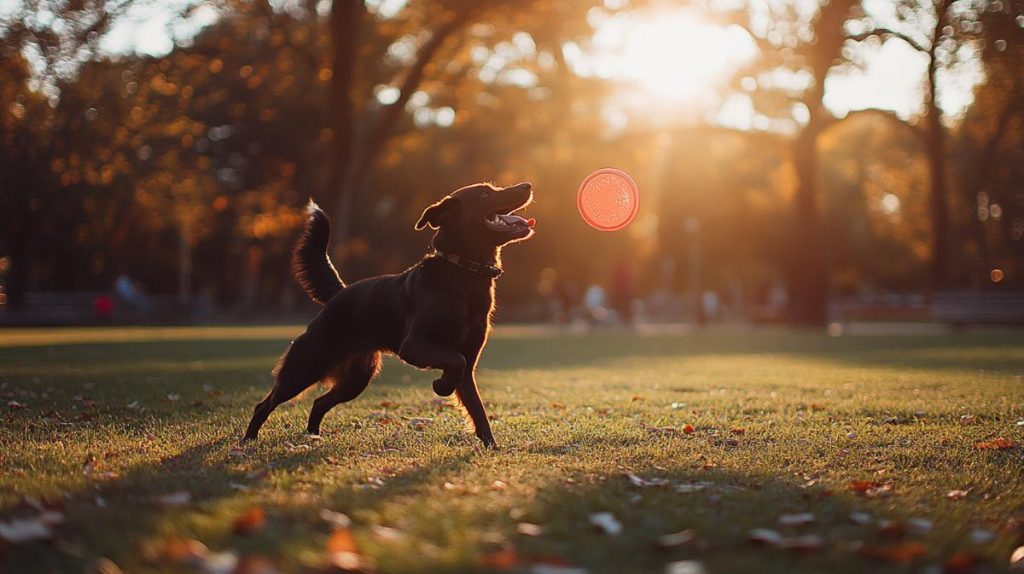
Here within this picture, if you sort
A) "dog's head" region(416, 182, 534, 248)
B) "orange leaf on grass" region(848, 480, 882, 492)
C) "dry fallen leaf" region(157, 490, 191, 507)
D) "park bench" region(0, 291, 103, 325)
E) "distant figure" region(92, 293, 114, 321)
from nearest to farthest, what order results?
"dry fallen leaf" region(157, 490, 191, 507)
"orange leaf on grass" region(848, 480, 882, 492)
"dog's head" region(416, 182, 534, 248)
"distant figure" region(92, 293, 114, 321)
"park bench" region(0, 291, 103, 325)

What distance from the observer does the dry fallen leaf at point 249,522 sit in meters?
3.63

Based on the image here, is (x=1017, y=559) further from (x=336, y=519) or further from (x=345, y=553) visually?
(x=336, y=519)

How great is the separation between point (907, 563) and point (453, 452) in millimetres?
3075

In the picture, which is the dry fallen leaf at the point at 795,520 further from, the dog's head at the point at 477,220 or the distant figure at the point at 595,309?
the distant figure at the point at 595,309

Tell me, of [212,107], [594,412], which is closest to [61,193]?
[212,107]

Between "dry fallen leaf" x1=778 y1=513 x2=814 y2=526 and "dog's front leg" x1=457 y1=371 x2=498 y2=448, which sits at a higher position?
"dog's front leg" x1=457 y1=371 x2=498 y2=448

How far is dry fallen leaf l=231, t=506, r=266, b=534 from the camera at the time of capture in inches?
143

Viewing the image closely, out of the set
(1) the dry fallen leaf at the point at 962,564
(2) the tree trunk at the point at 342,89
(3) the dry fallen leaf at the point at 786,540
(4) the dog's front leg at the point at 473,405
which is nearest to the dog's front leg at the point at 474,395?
(4) the dog's front leg at the point at 473,405

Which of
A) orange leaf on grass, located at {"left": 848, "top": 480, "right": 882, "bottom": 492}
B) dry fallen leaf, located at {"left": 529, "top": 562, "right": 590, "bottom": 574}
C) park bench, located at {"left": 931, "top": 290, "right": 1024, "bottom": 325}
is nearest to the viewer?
dry fallen leaf, located at {"left": 529, "top": 562, "right": 590, "bottom": 574}

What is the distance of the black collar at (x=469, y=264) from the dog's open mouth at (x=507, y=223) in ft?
1.06

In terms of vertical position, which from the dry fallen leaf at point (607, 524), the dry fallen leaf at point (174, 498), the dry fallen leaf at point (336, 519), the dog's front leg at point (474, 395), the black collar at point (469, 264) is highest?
the black collar at point (469, 264)

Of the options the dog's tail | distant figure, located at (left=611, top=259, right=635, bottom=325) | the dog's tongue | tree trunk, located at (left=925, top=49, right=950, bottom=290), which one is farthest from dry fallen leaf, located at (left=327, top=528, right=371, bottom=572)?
tree trunk, located at (left=925, top=49, right=950, bottom=290)

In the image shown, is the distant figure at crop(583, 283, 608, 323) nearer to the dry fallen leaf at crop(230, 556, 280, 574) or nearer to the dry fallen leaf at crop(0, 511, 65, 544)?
the dry fallen leaf at crop(0, 511, 65, 544)

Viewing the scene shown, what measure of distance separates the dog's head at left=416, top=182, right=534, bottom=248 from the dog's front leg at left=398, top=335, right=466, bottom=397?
71 centimetres
